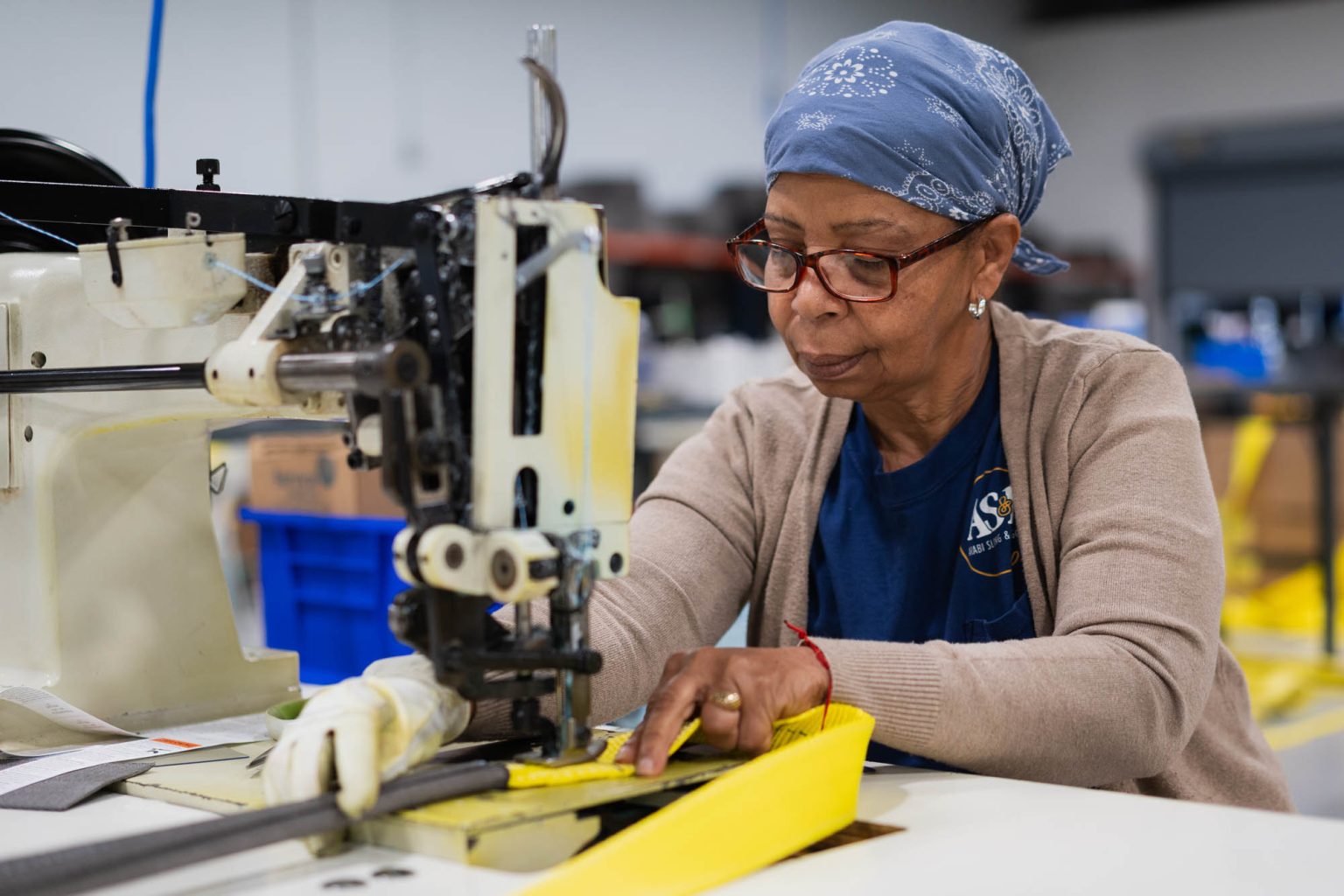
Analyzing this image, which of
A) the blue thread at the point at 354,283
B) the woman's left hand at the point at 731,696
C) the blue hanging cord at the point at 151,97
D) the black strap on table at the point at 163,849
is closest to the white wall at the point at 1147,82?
the blue hanging cord at the point at 151,97

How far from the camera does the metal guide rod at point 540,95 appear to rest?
3.23ft

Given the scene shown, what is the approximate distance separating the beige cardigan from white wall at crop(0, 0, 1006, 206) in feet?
6.73

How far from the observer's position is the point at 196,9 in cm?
438

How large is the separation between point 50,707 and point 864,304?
0.82 meters

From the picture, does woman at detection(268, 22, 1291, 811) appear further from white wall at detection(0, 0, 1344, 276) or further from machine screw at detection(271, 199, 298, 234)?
white wall at detection(0, 0, 1344, 276)

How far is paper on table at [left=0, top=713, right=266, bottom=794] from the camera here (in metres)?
1.15

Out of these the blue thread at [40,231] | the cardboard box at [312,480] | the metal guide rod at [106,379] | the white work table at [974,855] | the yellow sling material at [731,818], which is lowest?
the white work table at [974,855]

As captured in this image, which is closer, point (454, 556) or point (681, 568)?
point (454, 556)

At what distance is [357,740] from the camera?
2.89 ft

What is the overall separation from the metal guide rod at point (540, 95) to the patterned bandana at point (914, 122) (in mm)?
408

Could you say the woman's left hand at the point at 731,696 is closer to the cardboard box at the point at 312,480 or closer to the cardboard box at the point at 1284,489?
the cardboard box at the point at 312,480

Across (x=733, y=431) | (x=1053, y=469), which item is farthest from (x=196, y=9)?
(x=1053, y=469)

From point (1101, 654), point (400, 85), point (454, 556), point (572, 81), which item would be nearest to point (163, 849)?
point (454, 556)

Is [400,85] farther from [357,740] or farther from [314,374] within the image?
[357,740]
